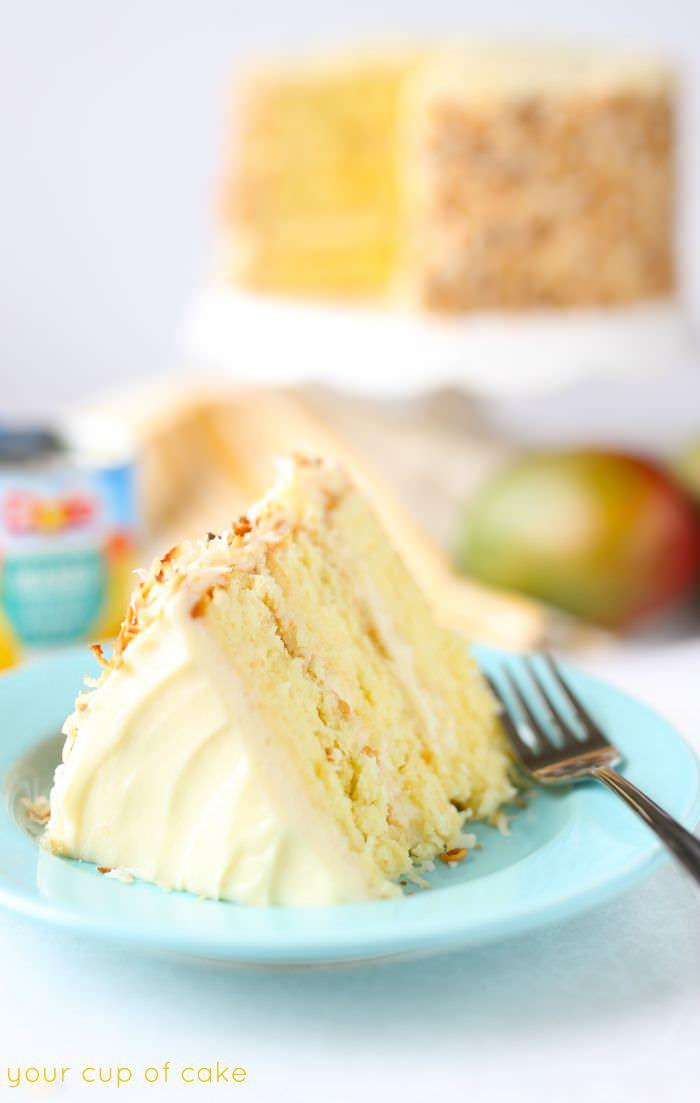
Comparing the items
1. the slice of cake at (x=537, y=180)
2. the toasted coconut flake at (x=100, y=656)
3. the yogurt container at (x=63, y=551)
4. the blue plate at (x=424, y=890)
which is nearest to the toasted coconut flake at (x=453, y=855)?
the blue plate at (x=424, y=890)

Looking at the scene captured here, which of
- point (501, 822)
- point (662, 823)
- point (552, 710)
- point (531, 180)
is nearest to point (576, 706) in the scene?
point (552, 710)

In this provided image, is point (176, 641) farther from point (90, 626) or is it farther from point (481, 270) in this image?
point (481, 270)

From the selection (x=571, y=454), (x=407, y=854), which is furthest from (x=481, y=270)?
(x=407, y=854)

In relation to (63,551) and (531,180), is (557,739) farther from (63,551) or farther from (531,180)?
(531,180)

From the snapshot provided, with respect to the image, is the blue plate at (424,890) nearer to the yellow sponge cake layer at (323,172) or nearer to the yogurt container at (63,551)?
the yogurt container at (63,551)

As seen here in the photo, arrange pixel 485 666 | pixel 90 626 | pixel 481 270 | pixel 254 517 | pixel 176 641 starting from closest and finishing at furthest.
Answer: pixel 176 641 → pixel 254 517 → pixel 485 666 → pixel 90 626 → pixel 481 270

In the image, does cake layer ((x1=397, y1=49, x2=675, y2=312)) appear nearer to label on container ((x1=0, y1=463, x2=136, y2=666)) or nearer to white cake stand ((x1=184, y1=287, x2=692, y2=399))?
white cake stand ((x1=184, y1=287, x2=692, y2=399))

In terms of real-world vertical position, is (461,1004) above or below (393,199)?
below
